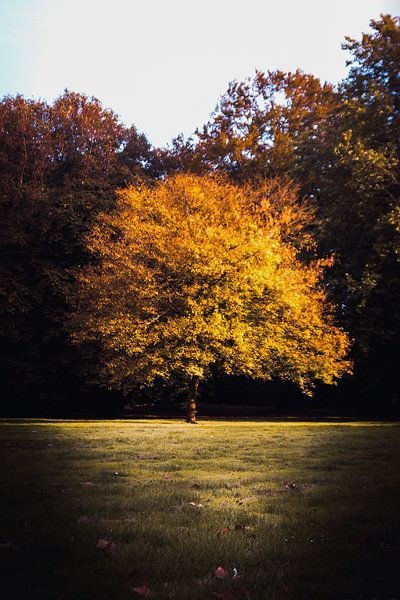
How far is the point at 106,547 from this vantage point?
17.6 feet

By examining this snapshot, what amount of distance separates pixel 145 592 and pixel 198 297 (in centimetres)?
2029

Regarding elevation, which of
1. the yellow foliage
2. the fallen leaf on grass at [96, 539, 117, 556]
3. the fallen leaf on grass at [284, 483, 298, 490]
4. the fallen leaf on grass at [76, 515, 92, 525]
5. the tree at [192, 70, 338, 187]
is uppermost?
the tree at [192, 70, 338, 187]

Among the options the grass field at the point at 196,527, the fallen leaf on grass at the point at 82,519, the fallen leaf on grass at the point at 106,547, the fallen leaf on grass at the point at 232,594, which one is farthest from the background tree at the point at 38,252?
the fallen leaf on grass at the point at 232,594

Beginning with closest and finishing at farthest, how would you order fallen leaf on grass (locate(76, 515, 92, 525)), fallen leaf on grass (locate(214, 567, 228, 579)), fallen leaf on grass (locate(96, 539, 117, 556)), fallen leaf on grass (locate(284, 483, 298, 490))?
fallen leaf on grass (locate(214, 567, 228, 579)) < fallen leaf on grass (locate(96, 539, 117, 556)) < fallen leaf on grass (locate(76, 515, 92, 525)) < fallen leaf on grass (locate(284, 483, 298, 490))

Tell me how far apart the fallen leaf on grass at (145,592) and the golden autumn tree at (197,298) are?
18162mm

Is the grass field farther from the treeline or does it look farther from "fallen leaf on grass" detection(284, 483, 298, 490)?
the treeline

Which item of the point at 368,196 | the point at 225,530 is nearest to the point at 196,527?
the point at 225,530

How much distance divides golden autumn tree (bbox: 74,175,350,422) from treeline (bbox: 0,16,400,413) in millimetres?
2951

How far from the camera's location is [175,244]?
24016 millimetres

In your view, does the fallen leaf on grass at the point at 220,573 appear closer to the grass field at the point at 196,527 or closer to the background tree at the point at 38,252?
the grass field at the point at 196,527

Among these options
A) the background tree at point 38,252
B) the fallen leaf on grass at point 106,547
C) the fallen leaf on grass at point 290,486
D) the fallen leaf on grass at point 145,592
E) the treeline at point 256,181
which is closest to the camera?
the fallen leaf on grass at point 145,592

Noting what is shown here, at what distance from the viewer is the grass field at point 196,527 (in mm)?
4535

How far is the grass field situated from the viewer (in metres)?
4.54

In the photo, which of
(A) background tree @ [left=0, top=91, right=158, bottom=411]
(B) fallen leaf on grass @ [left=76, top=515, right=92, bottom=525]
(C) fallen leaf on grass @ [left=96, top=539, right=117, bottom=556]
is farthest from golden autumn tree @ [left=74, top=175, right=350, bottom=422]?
(C) fallen leaf on grass @ [left=96, top=539, right=117, bottom=556]
